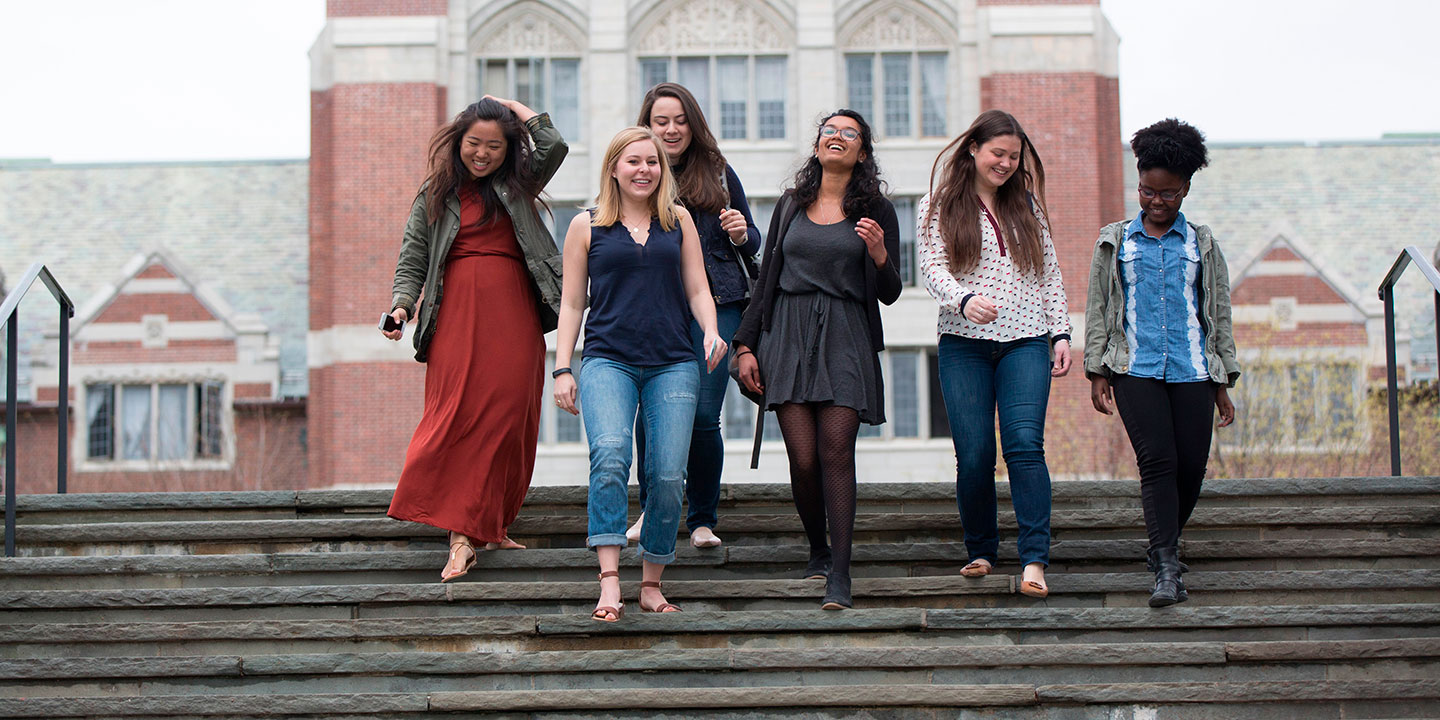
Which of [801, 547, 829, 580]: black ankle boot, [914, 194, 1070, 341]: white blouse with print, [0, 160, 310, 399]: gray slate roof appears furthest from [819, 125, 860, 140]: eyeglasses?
[0, 160, 310, 399]: gray slate roof

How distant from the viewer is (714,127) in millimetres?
24781

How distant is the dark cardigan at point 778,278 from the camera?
231 inches

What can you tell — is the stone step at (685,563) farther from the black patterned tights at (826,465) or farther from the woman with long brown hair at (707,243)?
the black patterned tights at (826,465)

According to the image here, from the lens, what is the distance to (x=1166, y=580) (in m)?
5.66

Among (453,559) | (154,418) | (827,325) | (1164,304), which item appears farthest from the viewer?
(154,418)

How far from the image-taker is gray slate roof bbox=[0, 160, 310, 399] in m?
29.7

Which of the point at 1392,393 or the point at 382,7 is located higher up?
the point at 382,7

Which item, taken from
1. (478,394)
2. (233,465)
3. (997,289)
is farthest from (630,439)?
(233,465)

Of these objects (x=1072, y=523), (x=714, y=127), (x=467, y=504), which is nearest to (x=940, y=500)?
(x=1072, y=523)

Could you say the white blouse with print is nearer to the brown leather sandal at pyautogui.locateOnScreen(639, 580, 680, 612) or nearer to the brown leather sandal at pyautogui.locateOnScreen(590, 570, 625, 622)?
the brown leather sandal at pyautogui.locateOnScreen(639, 580, 680, 612)

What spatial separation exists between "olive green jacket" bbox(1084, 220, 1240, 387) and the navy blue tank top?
5.46 ft

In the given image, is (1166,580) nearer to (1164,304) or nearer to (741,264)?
(1164,304)

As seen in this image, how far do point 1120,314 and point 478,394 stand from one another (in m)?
2.71

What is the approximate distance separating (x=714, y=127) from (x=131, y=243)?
14032mm
